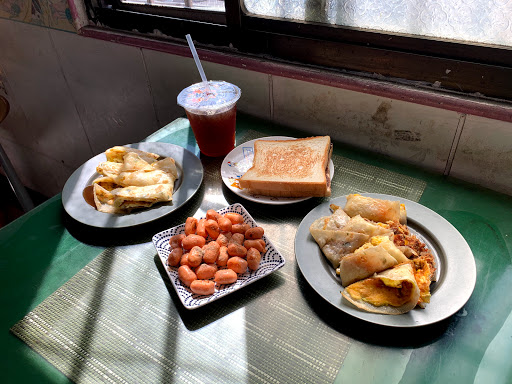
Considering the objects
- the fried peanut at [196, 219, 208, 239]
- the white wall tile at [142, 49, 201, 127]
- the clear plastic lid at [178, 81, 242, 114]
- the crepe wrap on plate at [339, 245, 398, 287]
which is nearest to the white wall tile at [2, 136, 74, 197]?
the white wall tile at [142, 49, 201, 127]

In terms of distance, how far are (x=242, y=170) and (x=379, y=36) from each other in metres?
0.67

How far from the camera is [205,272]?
3.01 feet

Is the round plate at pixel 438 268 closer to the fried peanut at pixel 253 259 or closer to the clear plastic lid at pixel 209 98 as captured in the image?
the fried peanut at pixel 253 259

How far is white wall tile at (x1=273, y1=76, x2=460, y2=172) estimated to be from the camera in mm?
1282

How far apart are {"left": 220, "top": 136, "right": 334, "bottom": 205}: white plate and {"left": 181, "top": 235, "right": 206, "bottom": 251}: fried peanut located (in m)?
0.25

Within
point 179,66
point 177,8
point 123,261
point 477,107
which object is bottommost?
point 123,261

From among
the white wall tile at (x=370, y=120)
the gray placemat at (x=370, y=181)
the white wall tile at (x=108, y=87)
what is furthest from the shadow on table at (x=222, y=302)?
the white wall tile at (x=108, y=87)

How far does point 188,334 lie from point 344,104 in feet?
3.33

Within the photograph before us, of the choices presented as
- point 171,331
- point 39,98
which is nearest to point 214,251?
point 171,331

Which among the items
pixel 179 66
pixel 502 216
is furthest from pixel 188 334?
pixel 179 66

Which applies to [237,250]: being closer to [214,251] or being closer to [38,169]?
[214,251]

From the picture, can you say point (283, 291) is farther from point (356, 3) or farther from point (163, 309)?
point (356, 3)

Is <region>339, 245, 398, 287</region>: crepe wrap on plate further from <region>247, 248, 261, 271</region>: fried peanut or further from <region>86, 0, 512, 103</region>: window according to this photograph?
<region>86, 0, 512, 103</region>: window

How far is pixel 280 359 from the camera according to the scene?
79cm
